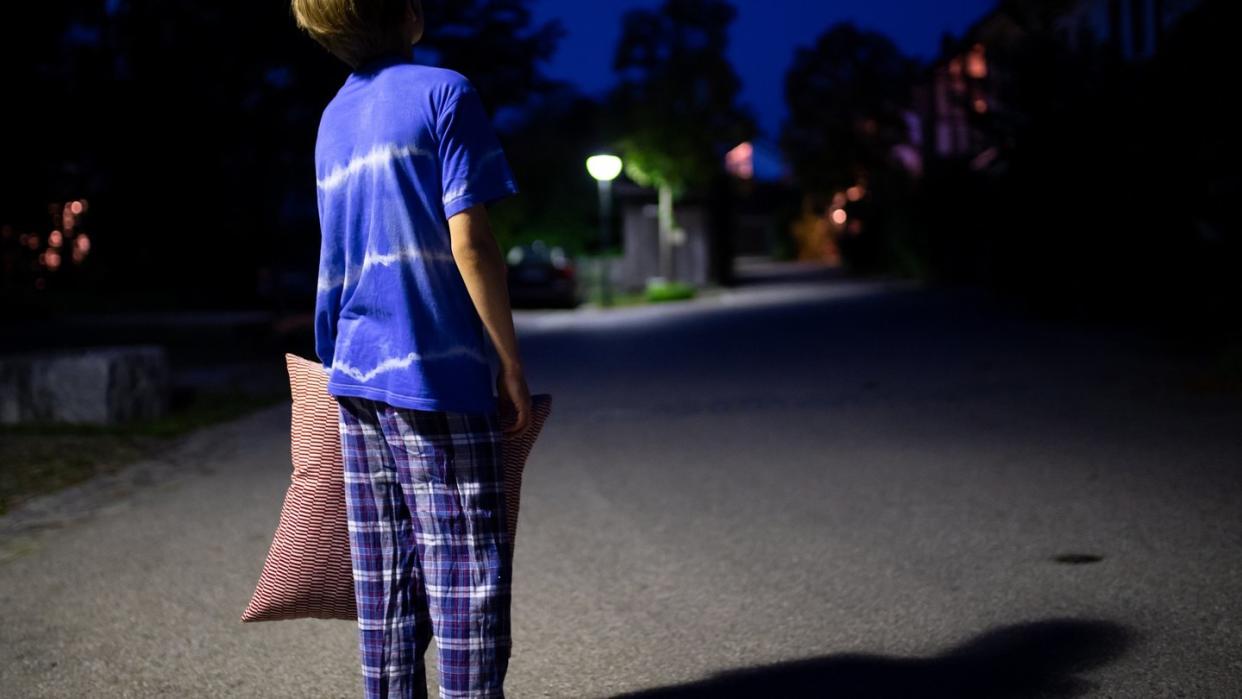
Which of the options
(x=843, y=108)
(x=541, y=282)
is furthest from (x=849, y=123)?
(x=541, y=282)

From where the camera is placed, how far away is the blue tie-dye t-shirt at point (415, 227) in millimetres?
2621

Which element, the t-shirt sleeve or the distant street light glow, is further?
the distant street light glow

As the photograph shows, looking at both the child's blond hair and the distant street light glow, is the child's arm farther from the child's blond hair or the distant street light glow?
the distant street light glow

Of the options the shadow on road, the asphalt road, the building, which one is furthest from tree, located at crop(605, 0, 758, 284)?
the shadow on road

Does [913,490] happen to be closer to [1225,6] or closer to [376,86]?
[376,86]

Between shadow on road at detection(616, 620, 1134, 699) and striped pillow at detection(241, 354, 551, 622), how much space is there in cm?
105

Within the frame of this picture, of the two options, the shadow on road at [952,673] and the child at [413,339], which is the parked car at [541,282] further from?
the child at [413,339]

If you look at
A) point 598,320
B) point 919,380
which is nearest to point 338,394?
point 919,380

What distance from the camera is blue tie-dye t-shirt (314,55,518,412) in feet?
8.60

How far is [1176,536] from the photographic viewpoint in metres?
5.40

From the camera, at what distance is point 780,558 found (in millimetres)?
5301

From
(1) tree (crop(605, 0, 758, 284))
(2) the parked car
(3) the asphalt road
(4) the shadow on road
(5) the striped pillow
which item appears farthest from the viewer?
(1) tree (crop(605, 0, 758, 284))

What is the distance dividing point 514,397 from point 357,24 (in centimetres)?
83

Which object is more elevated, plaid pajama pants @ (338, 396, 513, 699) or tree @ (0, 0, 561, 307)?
tree @ (0, 0, 561, 307)
